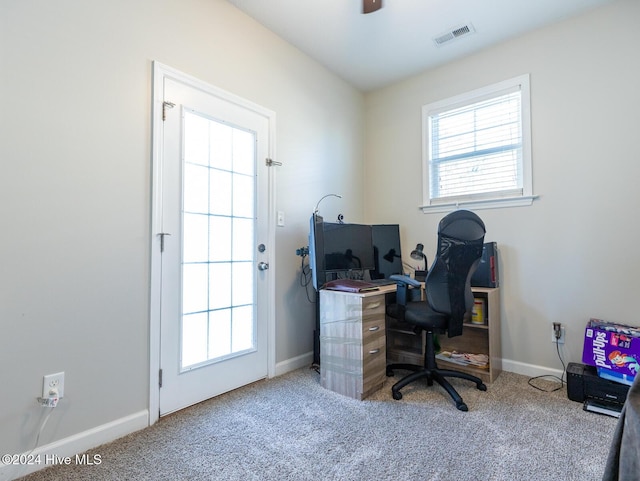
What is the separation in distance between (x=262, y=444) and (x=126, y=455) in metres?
0.64

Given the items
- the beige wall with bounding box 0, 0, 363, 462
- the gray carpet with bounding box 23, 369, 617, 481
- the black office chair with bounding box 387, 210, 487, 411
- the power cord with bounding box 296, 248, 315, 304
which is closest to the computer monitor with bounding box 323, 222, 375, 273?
the power cord with bounding box 296, 248, 315, 304

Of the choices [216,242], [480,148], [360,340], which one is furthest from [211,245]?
[480,148]

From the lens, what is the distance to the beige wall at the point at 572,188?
229cm

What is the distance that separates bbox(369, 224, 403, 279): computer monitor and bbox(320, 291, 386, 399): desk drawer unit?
718mm

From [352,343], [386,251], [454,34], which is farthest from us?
[386,251]

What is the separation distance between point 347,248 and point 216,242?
111 centimetres

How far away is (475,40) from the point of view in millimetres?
2771

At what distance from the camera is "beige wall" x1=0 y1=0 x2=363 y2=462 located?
1478 mm

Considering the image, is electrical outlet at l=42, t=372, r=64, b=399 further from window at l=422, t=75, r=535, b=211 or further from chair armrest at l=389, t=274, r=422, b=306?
window at l=422, t=75, r=535, b=211

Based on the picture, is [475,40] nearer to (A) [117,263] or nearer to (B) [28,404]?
(A) [117,263]

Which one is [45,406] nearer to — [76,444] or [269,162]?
[76,444]

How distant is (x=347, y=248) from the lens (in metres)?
2.87

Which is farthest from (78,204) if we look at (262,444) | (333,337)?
(333,337)

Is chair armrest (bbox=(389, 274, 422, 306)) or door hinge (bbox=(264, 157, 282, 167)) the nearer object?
chair armrest (bbox=(389, 274, 422, 306))
